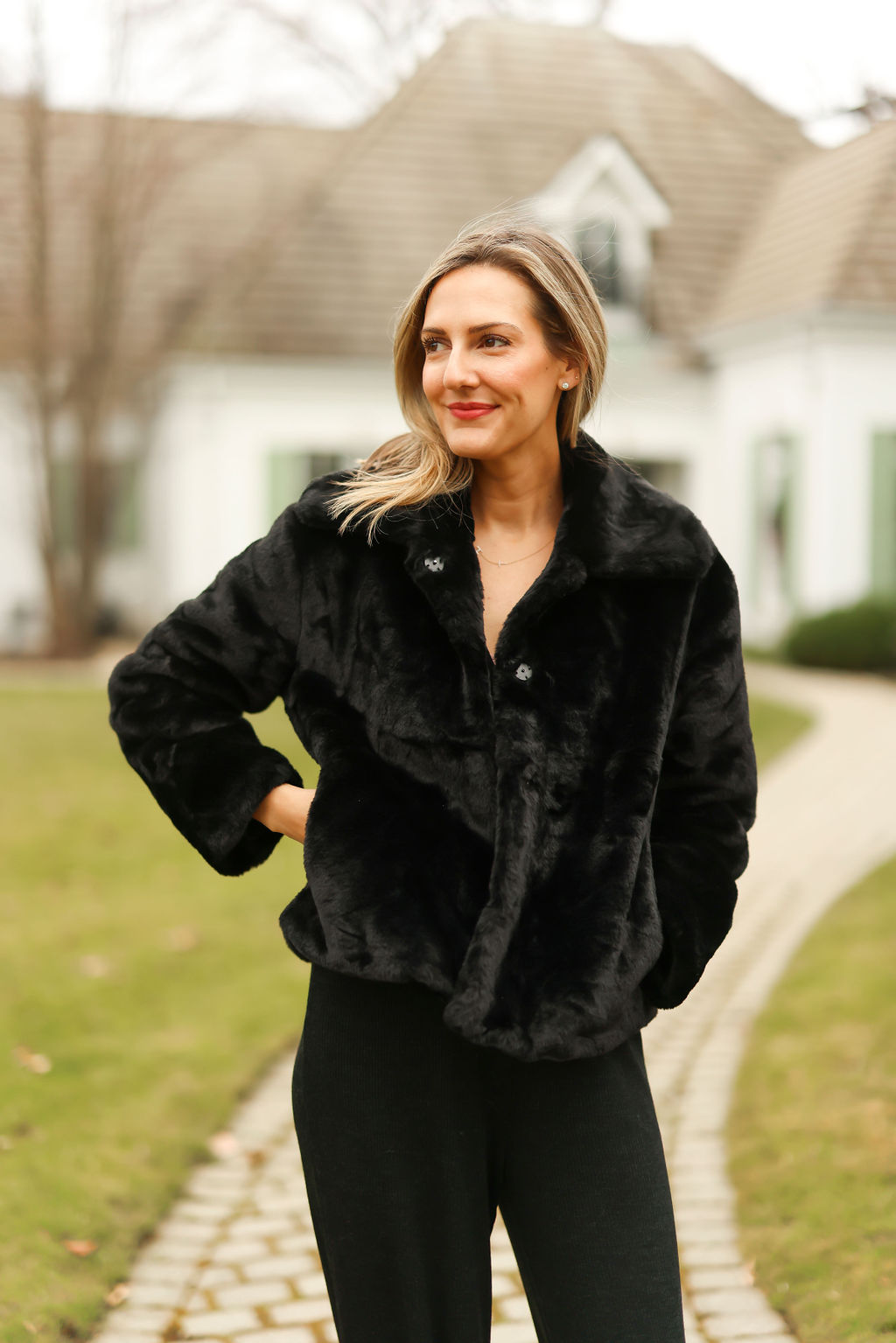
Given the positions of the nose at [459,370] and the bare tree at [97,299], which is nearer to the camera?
the nose at [459,370]

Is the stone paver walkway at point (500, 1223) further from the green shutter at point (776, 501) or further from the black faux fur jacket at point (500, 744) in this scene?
the green shutter at point (776, 501)

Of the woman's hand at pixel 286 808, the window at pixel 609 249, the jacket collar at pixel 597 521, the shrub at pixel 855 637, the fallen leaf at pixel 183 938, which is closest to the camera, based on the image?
the jacket collar at pixel 597 521

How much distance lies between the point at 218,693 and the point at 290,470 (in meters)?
14.9

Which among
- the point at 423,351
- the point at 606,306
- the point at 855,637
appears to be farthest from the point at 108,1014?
the point at 606,306

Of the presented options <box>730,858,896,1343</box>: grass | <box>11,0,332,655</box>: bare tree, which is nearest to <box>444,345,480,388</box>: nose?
<box>730,858,896,1343</box>: grass

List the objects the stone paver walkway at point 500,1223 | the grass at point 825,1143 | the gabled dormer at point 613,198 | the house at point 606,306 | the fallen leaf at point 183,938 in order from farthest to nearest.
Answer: the gabled dormer at point 613,198 < the house at point 606,306 < the fallen leaf at point 183,938 < the grass at point 825,1143 < the stone paver walkway at point 500,1223

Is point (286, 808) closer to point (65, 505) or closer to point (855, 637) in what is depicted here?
point (855, 637)

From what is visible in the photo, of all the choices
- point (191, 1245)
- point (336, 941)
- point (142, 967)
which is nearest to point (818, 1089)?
point (191, 1245)

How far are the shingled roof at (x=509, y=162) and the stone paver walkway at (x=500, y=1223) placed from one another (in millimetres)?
11421

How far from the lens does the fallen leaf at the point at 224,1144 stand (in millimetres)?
4285

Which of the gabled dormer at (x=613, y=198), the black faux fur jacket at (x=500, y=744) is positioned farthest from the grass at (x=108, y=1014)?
the gabled dormer at (x=613, y=198)

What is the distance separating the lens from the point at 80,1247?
3621 mm

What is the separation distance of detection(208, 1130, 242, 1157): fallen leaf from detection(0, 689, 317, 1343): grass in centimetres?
3

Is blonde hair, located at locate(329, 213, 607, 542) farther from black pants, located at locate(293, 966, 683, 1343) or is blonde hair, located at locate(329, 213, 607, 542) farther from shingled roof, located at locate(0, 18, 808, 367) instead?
shingled roof, located at locate(0, 18, 808, 367)
